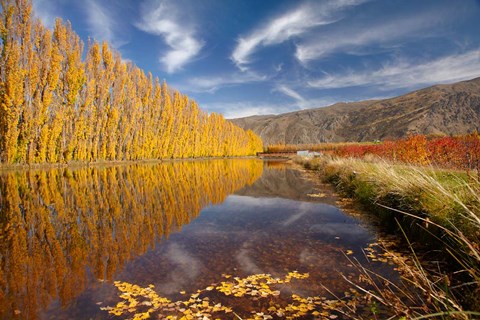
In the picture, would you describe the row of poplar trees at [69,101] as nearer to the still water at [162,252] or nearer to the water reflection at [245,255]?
the still water at [162,252]

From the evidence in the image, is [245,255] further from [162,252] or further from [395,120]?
[395,120]

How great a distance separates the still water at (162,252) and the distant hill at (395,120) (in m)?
82.4

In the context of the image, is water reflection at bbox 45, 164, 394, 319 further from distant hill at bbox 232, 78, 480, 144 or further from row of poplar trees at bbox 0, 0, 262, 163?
distant hill at bbox 232, 78, 480, 144

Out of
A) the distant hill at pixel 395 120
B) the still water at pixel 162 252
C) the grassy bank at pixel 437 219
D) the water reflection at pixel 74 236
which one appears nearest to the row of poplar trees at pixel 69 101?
the water reflection at pixel 74 236

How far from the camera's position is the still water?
13.0 feet

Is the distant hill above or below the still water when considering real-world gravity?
above

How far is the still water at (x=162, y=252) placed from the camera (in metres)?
3.96

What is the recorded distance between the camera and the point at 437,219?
538 centimetres

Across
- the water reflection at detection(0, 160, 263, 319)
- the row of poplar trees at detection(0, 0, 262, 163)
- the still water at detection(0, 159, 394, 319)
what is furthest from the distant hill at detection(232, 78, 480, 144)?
the water reflection at detection(0, 160, 263, 319)

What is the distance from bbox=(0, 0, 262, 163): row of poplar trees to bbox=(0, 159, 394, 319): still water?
46.9 ft

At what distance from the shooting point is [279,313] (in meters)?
3.60

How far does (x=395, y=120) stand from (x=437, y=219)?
406 feet

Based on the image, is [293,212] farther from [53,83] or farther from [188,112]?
[188,112]

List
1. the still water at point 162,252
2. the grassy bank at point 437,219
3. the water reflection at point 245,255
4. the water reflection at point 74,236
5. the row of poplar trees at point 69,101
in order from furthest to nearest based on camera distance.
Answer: the row of poplar trees at point 69,101, the water reflection at point 74,236, the water reflection at point 245,255, the still water at point 162,252, the grassy bank at point 437,219
